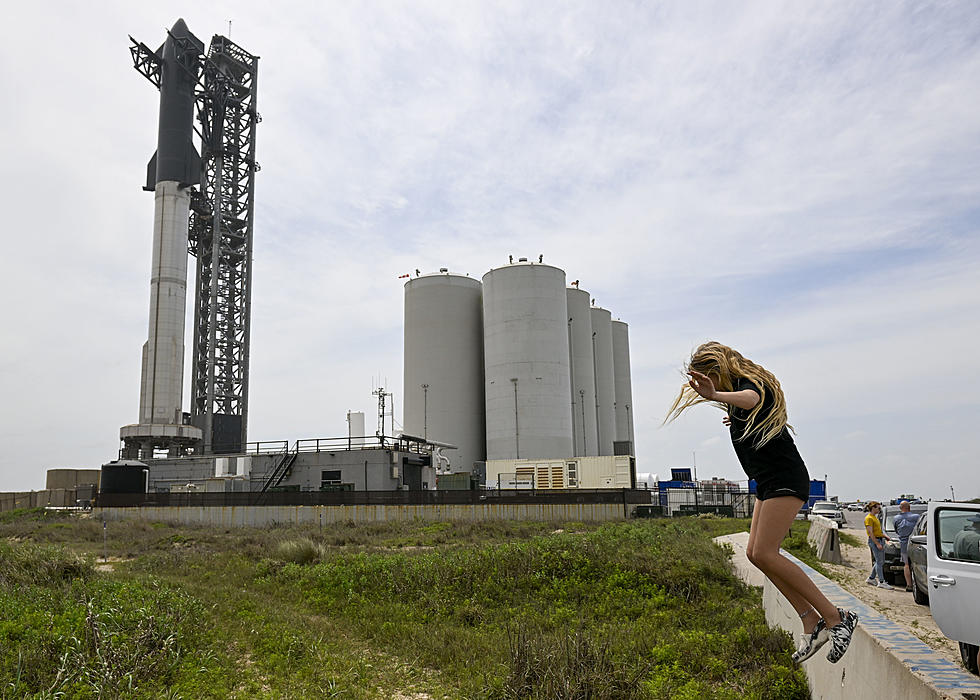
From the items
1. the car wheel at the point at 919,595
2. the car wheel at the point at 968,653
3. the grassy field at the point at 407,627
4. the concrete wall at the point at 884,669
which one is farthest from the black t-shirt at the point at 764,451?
the car wheel at the point at 919,595

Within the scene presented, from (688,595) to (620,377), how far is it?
63.4 metres

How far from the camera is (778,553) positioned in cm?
373

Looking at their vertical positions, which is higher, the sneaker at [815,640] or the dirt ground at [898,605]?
the sneaker at [815,640]

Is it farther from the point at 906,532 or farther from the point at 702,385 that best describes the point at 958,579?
the point at 906,532

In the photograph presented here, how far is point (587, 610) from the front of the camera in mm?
12992

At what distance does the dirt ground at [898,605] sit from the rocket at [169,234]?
4718cm

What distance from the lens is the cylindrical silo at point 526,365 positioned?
5278cm

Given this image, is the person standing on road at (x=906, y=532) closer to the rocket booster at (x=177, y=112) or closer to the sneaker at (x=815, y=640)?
the sneaker at (x=815, y=640)

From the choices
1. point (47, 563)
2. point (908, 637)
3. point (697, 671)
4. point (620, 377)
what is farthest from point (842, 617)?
point (620, 377)

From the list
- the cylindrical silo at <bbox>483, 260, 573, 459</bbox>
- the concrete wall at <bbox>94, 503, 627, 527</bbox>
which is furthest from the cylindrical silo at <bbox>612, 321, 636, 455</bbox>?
the concrete wall at <bbox>94, 503, 627, 527</bbox>

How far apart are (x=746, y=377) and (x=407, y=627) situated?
9.67 meters

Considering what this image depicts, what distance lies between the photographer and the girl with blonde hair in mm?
3703

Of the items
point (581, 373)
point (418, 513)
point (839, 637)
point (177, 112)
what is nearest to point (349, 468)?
point (418, 513)

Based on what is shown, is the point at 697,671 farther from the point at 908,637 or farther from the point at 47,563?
the point at 47,563
